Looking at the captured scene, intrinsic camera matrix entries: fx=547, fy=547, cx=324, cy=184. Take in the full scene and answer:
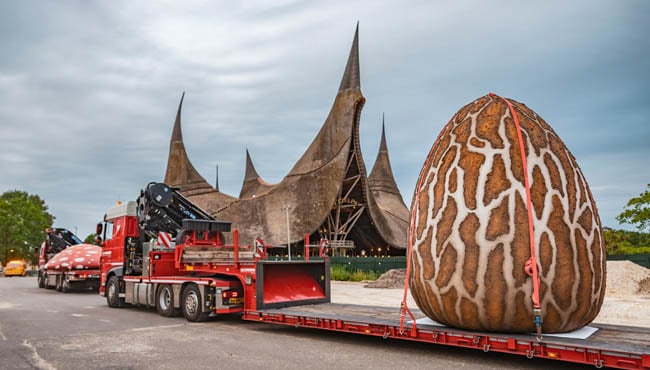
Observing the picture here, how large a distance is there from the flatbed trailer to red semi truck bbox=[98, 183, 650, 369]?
0.01 m

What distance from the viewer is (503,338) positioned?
7.48m

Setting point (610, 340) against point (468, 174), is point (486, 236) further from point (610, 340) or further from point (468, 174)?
point (610, 340)

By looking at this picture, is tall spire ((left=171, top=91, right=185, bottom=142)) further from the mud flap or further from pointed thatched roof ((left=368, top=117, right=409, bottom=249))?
the mud flap

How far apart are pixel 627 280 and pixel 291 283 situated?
630 inches

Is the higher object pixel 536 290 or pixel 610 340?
pixel 536 290

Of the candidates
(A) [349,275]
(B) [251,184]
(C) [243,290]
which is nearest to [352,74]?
(A) [349,275]

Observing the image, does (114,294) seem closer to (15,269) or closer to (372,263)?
(372,263)

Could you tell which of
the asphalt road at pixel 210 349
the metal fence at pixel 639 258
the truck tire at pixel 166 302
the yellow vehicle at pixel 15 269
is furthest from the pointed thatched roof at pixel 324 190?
the asphalt road at pixel 210 349

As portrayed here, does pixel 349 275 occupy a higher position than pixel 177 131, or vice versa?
pixel 177 131

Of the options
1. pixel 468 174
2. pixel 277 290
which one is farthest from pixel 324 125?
pixel 468 174

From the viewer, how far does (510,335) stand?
7.76m

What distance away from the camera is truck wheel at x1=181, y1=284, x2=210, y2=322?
13.0 metres

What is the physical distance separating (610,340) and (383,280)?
20.3 metres

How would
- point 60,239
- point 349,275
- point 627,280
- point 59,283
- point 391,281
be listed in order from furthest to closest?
point 349,275 < point 60,239 < point 391,281 < point 59,283 < point 627,280
